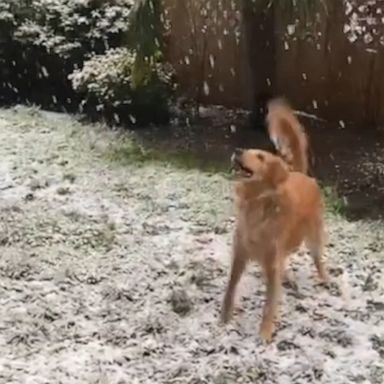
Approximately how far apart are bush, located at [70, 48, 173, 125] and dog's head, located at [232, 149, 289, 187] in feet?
9.67

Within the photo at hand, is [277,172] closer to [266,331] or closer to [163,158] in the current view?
[266,331]

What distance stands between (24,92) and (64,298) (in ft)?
11.5

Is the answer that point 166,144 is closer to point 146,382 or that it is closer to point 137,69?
point 137,69

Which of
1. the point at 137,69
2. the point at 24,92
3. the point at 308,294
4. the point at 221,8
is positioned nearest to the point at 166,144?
the point at 137,69

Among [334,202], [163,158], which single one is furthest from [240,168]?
[163,158]

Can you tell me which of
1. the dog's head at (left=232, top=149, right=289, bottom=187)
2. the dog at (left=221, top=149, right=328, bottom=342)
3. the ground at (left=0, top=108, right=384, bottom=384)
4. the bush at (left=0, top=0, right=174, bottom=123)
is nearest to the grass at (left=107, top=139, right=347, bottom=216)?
the ground at (left=0, top=108, right=384, bottom=384)

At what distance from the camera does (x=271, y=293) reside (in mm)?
3162

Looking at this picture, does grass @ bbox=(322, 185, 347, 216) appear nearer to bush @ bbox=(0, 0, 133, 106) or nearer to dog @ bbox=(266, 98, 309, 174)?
dog @ bbox=(266, 98, 309, 174)

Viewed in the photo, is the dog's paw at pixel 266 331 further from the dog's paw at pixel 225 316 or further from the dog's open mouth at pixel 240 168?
the dog's open mouth at pixel 240 168

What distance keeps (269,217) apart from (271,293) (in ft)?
0.92

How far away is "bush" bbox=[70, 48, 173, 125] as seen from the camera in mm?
5906

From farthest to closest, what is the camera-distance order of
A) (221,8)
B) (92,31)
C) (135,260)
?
(92,31) → (221,8) → (135,260)

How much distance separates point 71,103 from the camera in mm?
6625

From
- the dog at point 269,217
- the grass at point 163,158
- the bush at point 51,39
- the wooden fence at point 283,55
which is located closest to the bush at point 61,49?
the bush at point 51,39
